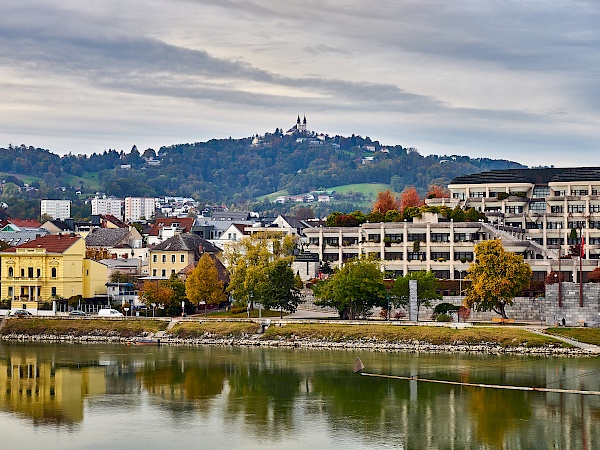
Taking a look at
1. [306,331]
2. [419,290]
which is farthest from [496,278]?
[306,331]

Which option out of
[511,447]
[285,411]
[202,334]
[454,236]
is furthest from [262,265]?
[511,447]

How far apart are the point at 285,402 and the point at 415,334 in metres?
21.0

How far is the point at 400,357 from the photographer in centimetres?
6925

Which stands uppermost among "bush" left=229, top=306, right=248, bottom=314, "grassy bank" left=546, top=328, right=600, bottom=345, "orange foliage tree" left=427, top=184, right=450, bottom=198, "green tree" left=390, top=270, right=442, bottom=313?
"orange foliage tree" left=427, top=184, right=450, bottom=198

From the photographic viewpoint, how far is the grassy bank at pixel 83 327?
82.8 metres

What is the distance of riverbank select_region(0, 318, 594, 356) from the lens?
7119 centimetres

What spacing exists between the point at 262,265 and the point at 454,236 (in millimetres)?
17125

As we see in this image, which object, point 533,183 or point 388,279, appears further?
point 533,183

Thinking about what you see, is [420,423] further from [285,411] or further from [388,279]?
[388,279]

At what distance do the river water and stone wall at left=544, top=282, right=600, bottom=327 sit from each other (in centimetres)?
863

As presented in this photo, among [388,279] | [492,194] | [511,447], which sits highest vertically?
[492,194]

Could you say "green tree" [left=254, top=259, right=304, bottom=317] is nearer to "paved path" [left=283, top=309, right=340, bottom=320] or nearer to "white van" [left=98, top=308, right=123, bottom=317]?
"paved path" [left=283, top=309, right=340, bottom=320]

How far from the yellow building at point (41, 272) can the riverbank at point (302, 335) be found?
187 inches

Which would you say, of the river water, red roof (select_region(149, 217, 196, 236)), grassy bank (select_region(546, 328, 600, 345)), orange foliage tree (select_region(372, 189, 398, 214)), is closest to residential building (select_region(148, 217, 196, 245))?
red roof (select_region(149, 217, 196, 236))
